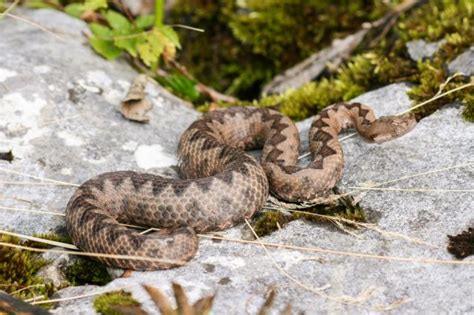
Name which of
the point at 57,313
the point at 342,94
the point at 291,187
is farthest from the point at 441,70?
the point at 57,313

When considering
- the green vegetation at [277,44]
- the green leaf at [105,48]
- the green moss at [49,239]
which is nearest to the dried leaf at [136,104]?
the green vegetation at [277,44]

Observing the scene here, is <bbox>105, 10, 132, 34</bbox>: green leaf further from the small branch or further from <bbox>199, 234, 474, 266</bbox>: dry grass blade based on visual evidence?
<bbox>199, 234, 474, 266</bbox>: dry grass blade

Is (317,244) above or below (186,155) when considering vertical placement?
above

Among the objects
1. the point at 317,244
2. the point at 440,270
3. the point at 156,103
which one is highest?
the point at 440,270

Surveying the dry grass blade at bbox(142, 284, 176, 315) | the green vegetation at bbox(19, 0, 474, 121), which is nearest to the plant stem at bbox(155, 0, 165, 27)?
the green vegetation at bbox(19, 0, 474, 121)

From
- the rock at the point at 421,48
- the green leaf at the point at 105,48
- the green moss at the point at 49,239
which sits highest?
the rock at the point at 421,48

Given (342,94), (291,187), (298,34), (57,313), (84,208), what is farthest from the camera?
(298,34)

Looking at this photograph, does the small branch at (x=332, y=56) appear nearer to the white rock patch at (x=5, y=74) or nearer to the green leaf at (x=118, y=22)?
the green leaf at (x=118, y=22)

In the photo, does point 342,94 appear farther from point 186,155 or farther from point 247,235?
point 247,235
